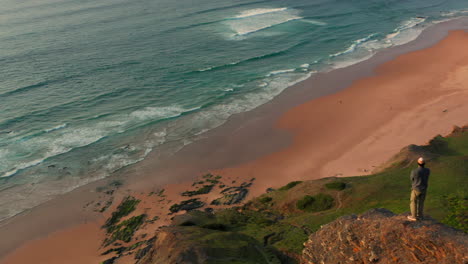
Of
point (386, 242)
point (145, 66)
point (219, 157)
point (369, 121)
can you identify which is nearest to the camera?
point (386, 242)

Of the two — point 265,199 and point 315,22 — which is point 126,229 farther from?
point 315,22

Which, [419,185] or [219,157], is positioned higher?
[419,185]

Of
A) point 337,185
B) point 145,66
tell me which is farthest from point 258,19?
point 337,185

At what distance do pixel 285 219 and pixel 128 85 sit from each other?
40543 millimetres

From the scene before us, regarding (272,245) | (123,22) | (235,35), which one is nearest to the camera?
(272,245)

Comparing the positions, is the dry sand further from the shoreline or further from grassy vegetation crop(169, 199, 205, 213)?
grassy vegetation crop(169, 199, 205, 213)

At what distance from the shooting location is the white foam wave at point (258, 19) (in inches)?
3371

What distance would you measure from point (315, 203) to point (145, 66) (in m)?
47.5

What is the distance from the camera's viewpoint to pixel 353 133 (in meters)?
42.5

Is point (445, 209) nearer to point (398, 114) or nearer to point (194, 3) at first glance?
point (398, 114)

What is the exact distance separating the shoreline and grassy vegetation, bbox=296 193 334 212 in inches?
258

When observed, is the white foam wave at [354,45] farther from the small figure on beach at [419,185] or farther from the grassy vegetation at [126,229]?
the small figure on beach at [419,185]

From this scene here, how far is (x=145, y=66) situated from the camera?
64.9 meters

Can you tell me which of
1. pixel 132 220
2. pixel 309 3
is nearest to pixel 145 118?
pixel 132 220
